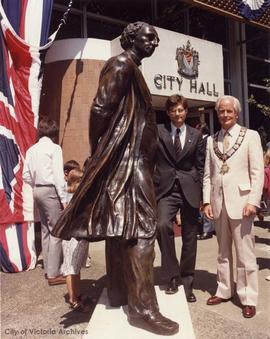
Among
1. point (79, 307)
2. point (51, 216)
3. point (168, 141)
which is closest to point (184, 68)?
point (51, 216)

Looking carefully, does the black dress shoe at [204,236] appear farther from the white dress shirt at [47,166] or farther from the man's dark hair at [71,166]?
the white dress shirt at [47,166]

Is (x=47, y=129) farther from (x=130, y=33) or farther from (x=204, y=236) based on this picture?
(x=204, y=236)

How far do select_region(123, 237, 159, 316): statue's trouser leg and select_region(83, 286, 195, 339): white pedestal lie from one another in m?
0.13

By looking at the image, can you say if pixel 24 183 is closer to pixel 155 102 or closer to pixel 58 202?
pixel 58 202

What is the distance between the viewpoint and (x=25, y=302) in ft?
13.8

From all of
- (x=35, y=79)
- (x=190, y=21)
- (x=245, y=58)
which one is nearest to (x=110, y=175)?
(x=35, y=79)

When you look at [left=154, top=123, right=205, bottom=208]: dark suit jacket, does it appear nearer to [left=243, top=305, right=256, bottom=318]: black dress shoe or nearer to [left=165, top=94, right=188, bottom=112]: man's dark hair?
[left=165, top=94, right=188, bottom=112]: man's dark hair

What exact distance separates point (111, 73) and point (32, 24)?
363 centimetres

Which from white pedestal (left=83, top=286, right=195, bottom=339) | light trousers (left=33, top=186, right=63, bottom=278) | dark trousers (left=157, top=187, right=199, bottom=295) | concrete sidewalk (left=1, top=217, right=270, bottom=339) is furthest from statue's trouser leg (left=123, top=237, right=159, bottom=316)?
light trousers (left=33, top=186, right=63, bottom=278)

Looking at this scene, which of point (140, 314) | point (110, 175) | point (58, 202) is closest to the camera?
point (140, 314)

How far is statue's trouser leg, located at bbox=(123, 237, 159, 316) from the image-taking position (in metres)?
2.62

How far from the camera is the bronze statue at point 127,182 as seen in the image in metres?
2.65

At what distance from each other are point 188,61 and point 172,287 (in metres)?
7.88

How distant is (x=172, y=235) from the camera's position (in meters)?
3.82
